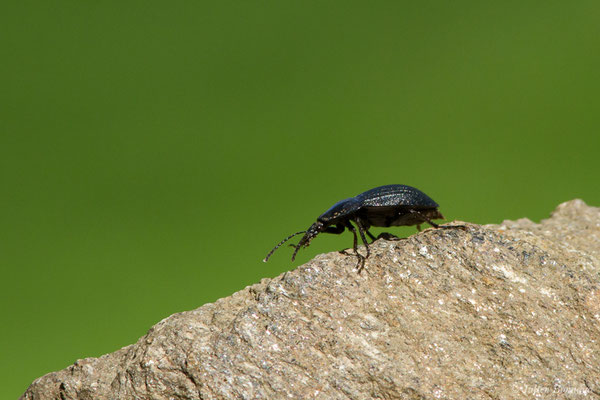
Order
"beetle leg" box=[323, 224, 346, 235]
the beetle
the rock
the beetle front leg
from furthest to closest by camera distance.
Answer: "beetle leg" box=[323, 224, 346, 235] < the beetle < the beetle front leg < the rock

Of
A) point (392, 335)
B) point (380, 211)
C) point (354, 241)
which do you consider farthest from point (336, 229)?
point (392, 335)

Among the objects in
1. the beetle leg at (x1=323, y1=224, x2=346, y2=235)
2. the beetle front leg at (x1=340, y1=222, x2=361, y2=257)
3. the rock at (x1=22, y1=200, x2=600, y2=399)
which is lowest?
the rock at (x1=22, y1=200, x2=600, y2=399)

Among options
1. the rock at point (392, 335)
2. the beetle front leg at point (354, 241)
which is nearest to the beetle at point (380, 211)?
the beetle front leg at point (354, 241)

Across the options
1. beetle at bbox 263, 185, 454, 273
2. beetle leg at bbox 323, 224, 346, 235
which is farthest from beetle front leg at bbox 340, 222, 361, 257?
beetle leg at bbox 323, 224, 346, 235

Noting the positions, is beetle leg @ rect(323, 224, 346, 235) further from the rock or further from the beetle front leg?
the rock

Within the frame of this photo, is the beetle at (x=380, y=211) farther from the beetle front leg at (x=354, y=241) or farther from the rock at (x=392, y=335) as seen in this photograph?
the rock at (x=392, y=335)

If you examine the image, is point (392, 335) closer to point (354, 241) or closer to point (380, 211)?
point (354, 241)
